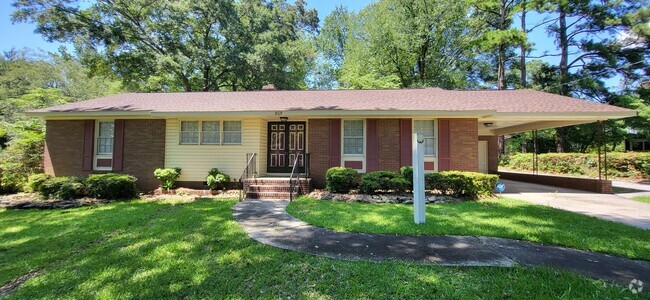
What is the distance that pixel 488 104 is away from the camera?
10.8 meters

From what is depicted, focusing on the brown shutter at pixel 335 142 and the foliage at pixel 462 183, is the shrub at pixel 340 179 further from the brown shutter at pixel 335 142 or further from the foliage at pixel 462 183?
the foliage at pixel 462 183

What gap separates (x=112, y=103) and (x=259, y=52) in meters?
11.3

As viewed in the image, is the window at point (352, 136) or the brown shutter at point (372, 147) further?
the window at point (352, 136)

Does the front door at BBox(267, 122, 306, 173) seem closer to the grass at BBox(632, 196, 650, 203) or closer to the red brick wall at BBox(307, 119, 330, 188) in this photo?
the red brick wall at BBox(307, 119, 330, 188)

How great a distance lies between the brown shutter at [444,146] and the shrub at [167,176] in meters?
9.41

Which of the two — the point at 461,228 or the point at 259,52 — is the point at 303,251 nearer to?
the point at 461,228

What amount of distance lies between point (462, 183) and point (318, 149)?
4.79m

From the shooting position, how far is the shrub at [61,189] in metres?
8.97

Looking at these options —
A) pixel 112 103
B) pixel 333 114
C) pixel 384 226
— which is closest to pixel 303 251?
pixel 384 226

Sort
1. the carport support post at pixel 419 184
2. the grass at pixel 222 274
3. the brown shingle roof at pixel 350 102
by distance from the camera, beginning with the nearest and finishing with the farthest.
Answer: the grass at pixel 222 274 → the carport support post at pixel 419 184 → the brown shingle roof at pixel 350 102

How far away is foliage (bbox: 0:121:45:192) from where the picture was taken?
10211mm

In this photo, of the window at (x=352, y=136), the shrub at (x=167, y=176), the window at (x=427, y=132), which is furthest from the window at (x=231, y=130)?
the window at (x=427, y=132)

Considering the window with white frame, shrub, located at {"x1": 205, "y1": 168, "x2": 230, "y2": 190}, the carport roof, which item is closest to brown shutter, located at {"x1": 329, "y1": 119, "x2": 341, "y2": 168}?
the carport roof

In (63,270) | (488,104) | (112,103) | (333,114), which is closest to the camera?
(63,270)
